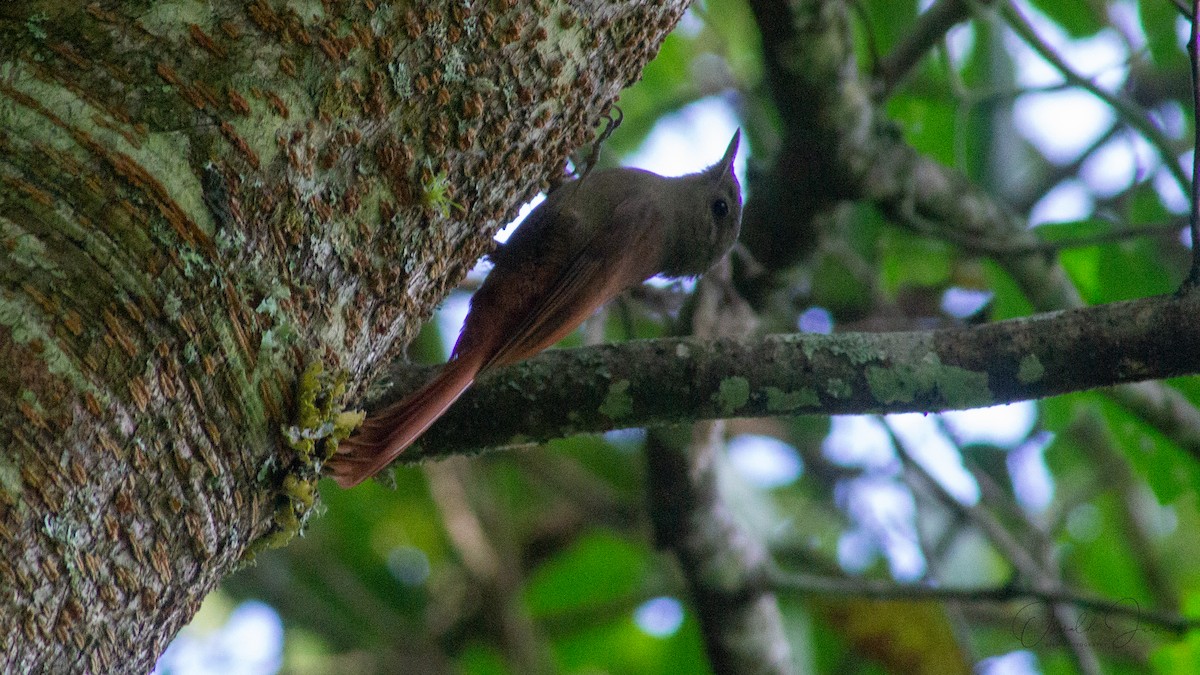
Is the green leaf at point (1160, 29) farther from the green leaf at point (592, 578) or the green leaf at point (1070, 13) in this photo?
the green leaf at point (592, 578)

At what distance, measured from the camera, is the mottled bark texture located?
1.59 m

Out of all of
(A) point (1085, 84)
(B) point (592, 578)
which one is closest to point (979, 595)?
(A) point (1085, 84)

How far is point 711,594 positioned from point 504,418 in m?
1.93

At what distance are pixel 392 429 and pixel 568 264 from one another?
3.67ft

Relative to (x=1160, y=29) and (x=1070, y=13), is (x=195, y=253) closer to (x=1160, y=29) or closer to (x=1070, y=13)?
(x=1160, y=29)

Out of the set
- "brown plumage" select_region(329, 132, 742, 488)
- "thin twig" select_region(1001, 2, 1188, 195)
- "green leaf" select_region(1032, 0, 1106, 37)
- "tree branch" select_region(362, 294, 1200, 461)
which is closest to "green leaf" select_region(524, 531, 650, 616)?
"brown plumage" select_region(329, 132, 742, 488)

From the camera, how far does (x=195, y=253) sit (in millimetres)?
1713

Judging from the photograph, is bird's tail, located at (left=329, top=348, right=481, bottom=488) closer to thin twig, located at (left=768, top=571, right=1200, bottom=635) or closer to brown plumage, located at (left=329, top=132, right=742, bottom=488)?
brown plumage, located at (left=329, top=132, right=742, bottom=488)

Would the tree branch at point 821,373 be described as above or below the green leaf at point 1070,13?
below

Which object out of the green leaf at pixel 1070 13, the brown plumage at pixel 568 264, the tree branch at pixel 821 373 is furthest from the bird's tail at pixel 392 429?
the green leaf at pixel 1070 13

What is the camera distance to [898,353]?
2.40m

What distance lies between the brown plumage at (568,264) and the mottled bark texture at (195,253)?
0.62 feet

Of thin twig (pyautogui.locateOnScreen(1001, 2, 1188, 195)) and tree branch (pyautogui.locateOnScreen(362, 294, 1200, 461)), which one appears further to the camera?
thin twig (pyautogui.locateOnScreen(1001, 2, 1188, 195))

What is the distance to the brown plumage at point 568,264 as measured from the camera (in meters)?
2.26
